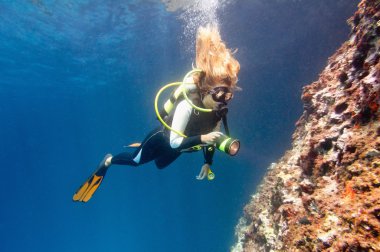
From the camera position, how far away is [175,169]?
53.1m

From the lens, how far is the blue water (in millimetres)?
19641

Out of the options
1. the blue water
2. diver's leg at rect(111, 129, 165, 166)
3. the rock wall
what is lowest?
the rock wall

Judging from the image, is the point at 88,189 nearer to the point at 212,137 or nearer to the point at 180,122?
the point at 180,122

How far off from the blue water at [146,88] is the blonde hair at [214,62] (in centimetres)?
1628

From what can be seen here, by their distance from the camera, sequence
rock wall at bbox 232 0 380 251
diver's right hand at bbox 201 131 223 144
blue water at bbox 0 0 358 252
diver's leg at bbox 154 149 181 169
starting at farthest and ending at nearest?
blue water at bbox 0 0 358 252 → diver's leg at bbox 154 149 181 169 → diver's right hand at bbox 201 131 223 144 → rock wall at bbox 232 0 380 251

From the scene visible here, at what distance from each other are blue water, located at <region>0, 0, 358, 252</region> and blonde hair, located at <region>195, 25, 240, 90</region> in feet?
53.4

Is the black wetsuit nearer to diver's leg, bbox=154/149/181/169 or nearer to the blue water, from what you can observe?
diver's leg, bbox=154/149/181/169

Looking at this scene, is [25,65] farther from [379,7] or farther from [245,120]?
[379,7]

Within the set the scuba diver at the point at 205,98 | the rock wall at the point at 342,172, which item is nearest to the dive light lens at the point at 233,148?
the scuba diver at the point at 205,98

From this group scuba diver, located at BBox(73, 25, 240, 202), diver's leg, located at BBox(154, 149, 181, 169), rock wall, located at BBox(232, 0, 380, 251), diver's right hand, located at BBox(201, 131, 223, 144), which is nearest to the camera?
rock wall, located at BBox(232, 0, 380, 251)

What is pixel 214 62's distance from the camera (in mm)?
3963

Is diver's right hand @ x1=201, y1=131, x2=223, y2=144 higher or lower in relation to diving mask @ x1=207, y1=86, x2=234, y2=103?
lower

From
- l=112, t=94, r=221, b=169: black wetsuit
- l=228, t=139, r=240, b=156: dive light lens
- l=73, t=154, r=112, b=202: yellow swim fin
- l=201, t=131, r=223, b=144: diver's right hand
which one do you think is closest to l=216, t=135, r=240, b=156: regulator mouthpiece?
l=228, t=139, r=240, b=156: dive light lens

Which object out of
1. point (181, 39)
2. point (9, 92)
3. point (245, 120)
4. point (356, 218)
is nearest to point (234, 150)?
point (356, 218)
